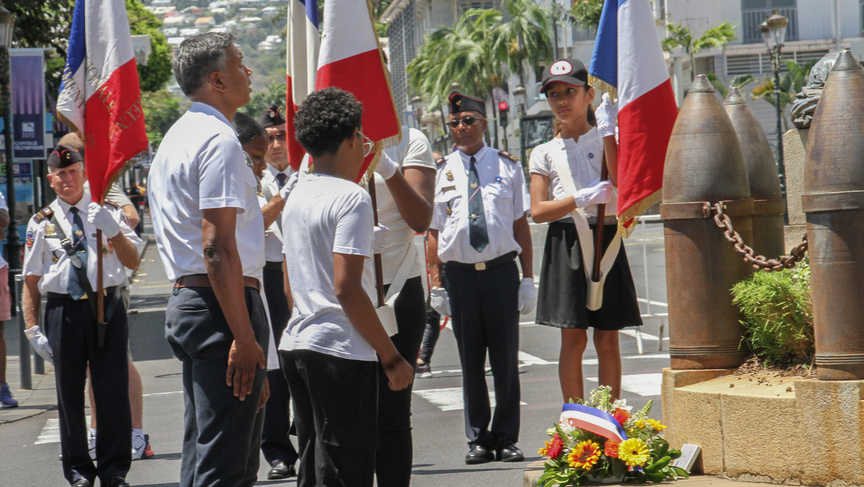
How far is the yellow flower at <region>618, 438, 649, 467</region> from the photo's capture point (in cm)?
479

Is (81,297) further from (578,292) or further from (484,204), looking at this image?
(578,292)

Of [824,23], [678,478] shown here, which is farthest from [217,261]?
[824,23]

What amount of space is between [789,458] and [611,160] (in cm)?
209

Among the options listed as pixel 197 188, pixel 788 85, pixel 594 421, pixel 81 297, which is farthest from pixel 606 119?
pixel 788 85

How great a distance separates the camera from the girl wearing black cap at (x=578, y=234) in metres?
6.34

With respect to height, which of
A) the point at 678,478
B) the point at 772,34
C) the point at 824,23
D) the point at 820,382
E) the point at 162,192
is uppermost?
the point at 824,23

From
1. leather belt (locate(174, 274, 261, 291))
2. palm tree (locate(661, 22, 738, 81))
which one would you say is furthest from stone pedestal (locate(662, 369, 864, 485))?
palm tree (locate(661, 22, 738, 81))

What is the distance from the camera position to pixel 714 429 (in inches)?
201

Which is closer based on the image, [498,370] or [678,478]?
[678,478]

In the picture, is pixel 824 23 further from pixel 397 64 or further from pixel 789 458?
pixel 397 64

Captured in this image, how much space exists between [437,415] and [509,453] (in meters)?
2.10

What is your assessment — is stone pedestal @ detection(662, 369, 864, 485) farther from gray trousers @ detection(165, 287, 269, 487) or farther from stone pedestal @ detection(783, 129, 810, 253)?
gray trousers @ detection(165, 287, 269, 487)

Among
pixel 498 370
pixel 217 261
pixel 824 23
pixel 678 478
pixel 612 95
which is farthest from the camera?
pixel 824 23

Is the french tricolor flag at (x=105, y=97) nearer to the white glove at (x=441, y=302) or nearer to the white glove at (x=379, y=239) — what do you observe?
the white glove at (x=379, y=239)
